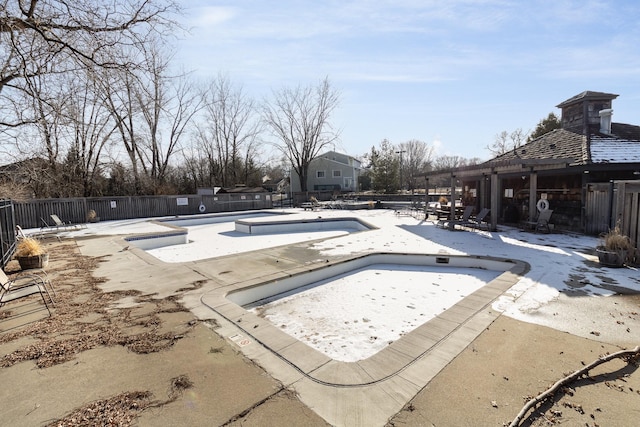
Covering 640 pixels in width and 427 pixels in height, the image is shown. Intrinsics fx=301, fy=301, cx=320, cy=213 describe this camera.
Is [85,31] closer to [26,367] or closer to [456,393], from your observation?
[26,367]

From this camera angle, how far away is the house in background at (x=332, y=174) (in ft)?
124

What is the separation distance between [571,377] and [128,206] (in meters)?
20.1

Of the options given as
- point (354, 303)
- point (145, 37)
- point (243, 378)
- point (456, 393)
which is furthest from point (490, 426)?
point (145, 37)

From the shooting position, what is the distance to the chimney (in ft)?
39.0

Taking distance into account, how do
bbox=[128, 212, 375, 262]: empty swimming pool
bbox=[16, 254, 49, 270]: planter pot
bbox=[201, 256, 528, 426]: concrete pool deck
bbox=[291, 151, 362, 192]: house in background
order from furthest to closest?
bbox=[291, 151, 362, 192]: house in background < bbox=[128, 212, 375, 262]: empty swimming pool < bbox=[16, 254, 49, 270]: planter pot < bbox=[201, 256, 528, 426]: concrete pool deck

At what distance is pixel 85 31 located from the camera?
17.0 ft

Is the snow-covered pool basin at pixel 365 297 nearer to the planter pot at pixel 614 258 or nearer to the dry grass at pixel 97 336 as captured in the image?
the dry grass at pixel 97 336

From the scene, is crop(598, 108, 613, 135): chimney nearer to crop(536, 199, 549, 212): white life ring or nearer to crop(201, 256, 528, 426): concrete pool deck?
crop(536, 199, 549, 212): white life ring

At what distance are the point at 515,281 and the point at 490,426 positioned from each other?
3.61 metres

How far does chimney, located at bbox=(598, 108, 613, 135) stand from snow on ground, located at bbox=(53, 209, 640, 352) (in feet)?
19.4

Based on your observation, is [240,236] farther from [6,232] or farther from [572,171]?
[572,171]

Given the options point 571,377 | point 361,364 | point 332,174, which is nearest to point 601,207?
point 571,377

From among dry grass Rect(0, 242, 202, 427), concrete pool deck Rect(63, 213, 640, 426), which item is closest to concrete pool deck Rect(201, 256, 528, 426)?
concrete pool deck Rect(63, 213, 640, 426)

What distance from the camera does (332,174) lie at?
38.3m
